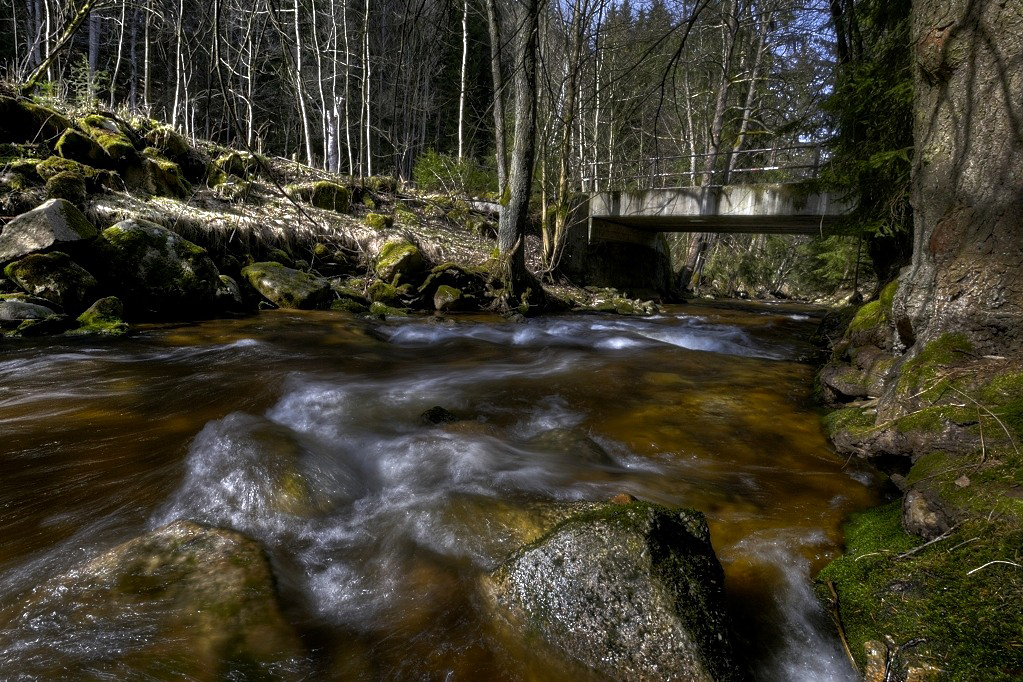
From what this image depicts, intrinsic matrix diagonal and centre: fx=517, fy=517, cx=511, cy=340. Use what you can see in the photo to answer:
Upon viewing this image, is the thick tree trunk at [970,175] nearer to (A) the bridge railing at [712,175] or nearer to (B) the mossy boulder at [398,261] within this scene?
(B) the mossy boulder at [398,261]

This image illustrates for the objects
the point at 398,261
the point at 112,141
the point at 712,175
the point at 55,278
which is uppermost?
the point at 712,175

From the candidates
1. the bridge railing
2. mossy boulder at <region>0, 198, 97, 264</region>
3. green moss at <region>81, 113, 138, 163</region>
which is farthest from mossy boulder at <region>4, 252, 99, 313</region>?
the bridge railing

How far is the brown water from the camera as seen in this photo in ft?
6.28

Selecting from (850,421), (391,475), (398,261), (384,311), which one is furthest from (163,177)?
(850,421)

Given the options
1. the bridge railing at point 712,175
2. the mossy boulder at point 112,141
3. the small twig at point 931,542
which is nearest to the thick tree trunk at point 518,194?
the bridge railing at point 712,175

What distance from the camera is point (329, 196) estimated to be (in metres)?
12.4

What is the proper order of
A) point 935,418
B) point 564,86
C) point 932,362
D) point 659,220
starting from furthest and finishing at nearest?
point 659,220 < point 564,86 < point 932,362 < point 935,418

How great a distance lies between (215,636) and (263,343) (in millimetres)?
5122

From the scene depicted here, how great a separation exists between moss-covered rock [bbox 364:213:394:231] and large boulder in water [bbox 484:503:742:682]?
10.7 metres

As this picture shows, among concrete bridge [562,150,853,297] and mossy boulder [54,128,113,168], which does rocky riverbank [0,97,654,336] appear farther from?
concrete bridge [562,150,853,297]

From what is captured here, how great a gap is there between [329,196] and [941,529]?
12.7m

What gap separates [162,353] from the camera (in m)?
5.67

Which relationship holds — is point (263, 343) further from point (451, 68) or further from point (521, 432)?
point (451, 68)

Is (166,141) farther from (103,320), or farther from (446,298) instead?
(446,298)
